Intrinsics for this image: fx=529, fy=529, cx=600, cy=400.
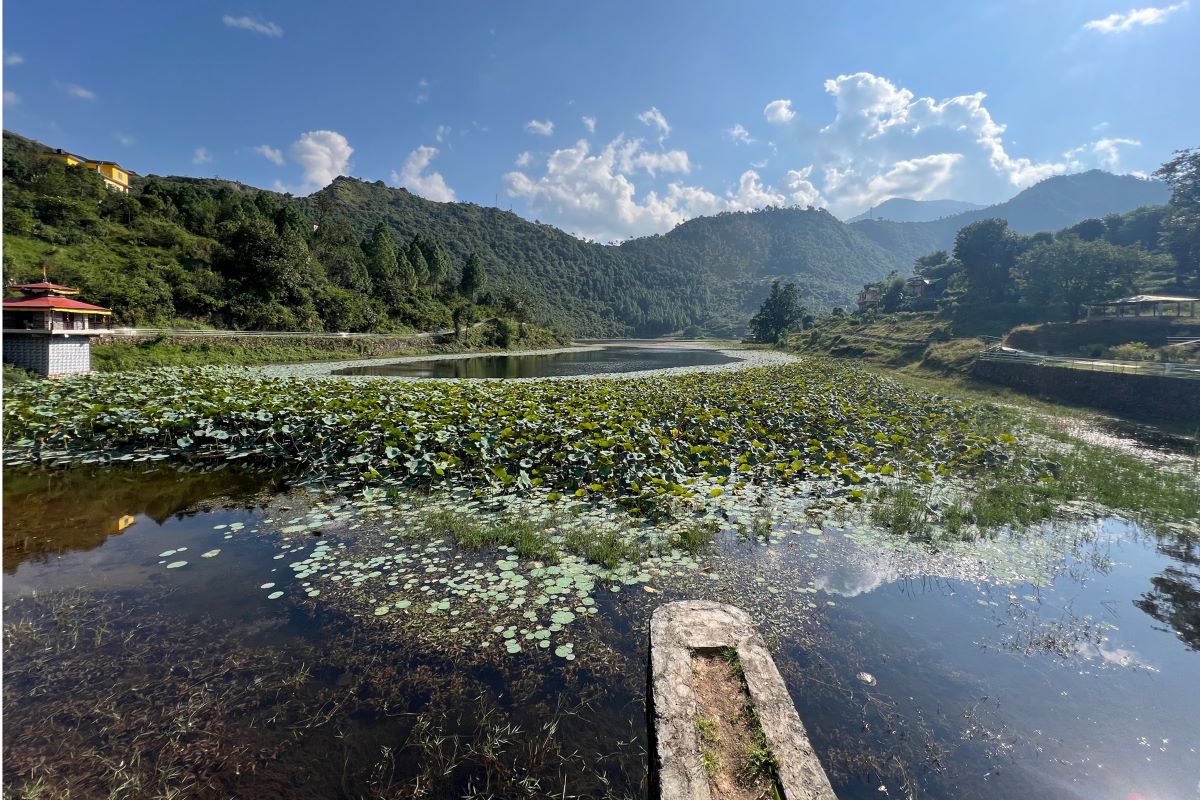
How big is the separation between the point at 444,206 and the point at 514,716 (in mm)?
127418

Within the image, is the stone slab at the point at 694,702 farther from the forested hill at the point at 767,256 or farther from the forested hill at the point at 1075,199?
the forested hill at the point at 1075,199

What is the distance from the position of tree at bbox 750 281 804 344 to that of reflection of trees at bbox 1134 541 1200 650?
6142 cm

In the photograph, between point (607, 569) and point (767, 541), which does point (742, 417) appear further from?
point (607, 569)

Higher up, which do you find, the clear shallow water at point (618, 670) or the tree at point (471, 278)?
the tree at point (471, 278)

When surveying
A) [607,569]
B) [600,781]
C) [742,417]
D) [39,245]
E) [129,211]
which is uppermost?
[129,211]

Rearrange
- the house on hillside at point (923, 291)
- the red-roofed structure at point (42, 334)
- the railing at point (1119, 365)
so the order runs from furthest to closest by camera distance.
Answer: the house on hillside at point (923, 291)
the railing at point (1119, 365)
the red-roofed structure at point (42, 334)

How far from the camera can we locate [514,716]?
159 inches

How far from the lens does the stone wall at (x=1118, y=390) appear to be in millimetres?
16344

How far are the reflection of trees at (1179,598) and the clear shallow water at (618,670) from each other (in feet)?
0.08

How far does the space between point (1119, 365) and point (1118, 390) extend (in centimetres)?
260

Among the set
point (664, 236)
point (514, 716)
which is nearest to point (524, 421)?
point (514, 716)

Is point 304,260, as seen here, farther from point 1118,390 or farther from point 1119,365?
point 1119,365

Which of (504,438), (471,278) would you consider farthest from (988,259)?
(504,438)

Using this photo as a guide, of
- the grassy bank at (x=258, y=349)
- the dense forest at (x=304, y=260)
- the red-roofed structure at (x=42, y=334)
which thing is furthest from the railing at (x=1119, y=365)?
the dense forest at (x=304, y=260)
